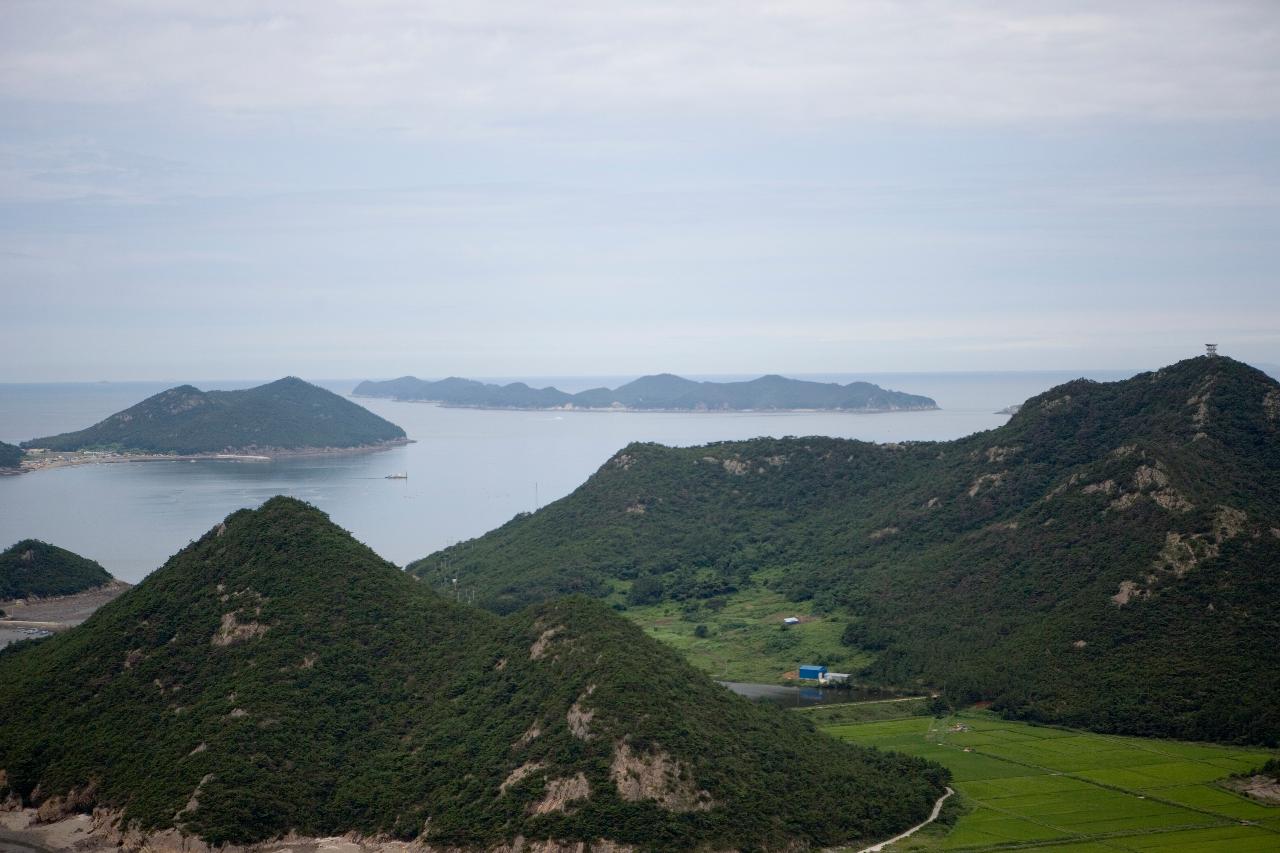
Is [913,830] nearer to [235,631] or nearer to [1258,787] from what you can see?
[1258,787]

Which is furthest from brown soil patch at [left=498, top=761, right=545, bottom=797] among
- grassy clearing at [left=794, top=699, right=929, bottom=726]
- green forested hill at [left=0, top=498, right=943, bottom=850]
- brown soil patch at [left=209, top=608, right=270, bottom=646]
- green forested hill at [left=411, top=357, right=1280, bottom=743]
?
green forested hill at [left=411, top=357, right=1280, bottom=743]

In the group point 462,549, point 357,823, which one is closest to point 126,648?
point 357,823

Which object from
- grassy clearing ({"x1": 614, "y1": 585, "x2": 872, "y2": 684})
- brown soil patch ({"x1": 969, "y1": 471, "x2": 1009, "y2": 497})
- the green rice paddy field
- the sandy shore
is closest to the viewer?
the green rice paddy field

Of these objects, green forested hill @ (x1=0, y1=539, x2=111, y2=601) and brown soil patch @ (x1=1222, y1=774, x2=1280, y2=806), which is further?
green forested hill @ (x1=0, y1=539, x2=111, y2=601)

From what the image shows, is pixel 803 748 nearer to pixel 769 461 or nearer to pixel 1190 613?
pixel 1190 613

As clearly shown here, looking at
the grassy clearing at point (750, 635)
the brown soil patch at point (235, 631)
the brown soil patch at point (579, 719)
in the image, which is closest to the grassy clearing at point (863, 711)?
the grassy clearing at point (750, 635)

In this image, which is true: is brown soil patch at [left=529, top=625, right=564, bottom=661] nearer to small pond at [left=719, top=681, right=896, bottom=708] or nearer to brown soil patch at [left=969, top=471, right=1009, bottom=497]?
small pond at [left=719, top=681, right=896, bottom=708]

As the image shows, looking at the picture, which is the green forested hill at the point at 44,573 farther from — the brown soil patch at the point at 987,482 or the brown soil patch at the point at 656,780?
the brown soil patch at the point at 987,482
